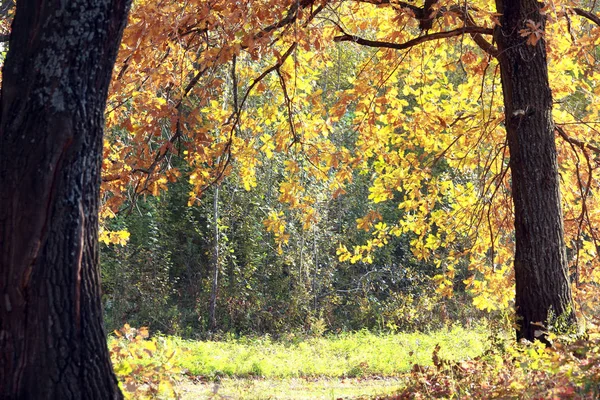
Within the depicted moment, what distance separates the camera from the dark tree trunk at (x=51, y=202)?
318 cm

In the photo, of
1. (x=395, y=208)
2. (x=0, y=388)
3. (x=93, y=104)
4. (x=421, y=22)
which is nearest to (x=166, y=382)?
(x=0, y=388)

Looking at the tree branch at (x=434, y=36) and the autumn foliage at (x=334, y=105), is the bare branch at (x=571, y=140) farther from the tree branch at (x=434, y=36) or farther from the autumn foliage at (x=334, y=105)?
the tree branch at (x=434, y=36)

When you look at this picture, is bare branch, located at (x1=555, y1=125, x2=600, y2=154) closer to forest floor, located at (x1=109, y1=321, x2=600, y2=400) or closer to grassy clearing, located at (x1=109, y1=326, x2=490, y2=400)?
forest floor, located at (x1=109, y1=321, x2=600, y2=400)

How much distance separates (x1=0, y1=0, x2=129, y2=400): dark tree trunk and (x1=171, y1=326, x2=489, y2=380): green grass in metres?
5.59

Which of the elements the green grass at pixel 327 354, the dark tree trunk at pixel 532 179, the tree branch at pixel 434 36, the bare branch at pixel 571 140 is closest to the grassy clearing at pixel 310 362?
the green grass at pixel 327 354

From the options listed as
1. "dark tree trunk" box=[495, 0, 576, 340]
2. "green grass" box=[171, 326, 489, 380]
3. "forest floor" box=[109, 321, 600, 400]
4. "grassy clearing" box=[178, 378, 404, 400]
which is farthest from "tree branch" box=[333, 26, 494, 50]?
"green grass" box=[171, 326, 489, 380]

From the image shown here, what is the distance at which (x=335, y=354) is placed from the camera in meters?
11.5

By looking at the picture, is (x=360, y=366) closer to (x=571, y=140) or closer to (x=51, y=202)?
(x=571, y=140)

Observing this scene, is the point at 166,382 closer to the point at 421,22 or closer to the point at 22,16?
the point at 22,16

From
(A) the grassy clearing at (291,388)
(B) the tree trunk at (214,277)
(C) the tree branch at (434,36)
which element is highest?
(C) the tree branch at (434,36)

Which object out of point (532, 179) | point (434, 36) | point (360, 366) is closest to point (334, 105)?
point (434, 36)

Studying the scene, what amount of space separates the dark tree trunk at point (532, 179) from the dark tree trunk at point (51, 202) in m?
3.73

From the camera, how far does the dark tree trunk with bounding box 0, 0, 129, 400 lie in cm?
318

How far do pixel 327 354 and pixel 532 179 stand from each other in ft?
19.8
